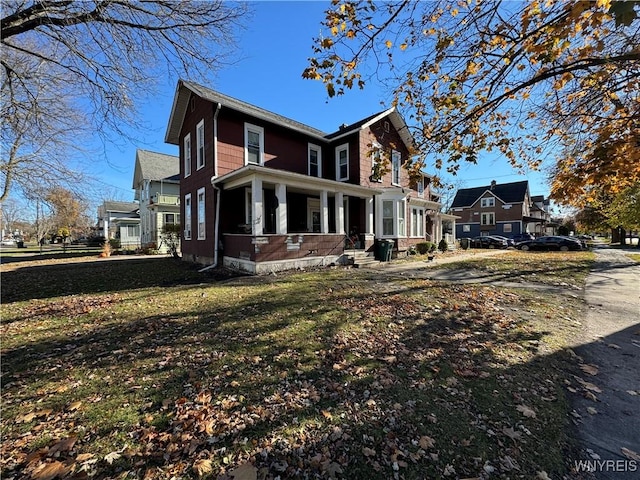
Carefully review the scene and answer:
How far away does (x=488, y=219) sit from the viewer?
48.0 m

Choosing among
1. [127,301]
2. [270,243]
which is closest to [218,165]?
[270,243]

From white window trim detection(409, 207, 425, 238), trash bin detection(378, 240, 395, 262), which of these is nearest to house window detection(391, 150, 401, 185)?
white window trim detection(409, 207, 425, 238)

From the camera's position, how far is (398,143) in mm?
19469

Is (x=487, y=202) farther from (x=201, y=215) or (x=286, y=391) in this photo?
(x=286, y=391)

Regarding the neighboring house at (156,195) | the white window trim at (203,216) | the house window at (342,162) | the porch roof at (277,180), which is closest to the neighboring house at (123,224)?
the neighboring house at (156,195)

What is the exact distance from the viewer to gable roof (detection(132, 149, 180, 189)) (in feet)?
89.5

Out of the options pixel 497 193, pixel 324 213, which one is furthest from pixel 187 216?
pixel 497 193

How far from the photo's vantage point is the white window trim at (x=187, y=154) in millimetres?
15203

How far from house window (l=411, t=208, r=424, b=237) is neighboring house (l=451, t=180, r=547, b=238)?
34434 millimetres

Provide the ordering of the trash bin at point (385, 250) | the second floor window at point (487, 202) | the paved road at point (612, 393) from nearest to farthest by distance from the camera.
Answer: the paved road at point (612, 393) < the trash bin at point (385, 250) < the second floor window at point (487, 202)

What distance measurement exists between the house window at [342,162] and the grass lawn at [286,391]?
36.6 feet

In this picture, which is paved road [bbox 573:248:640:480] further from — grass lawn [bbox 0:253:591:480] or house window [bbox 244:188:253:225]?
house window [bbox 244:188:253:225]

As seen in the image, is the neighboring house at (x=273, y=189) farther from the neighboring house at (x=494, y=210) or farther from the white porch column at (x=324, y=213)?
the neighboring house at (x=494, y=210)

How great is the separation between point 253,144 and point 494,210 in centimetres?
4700
